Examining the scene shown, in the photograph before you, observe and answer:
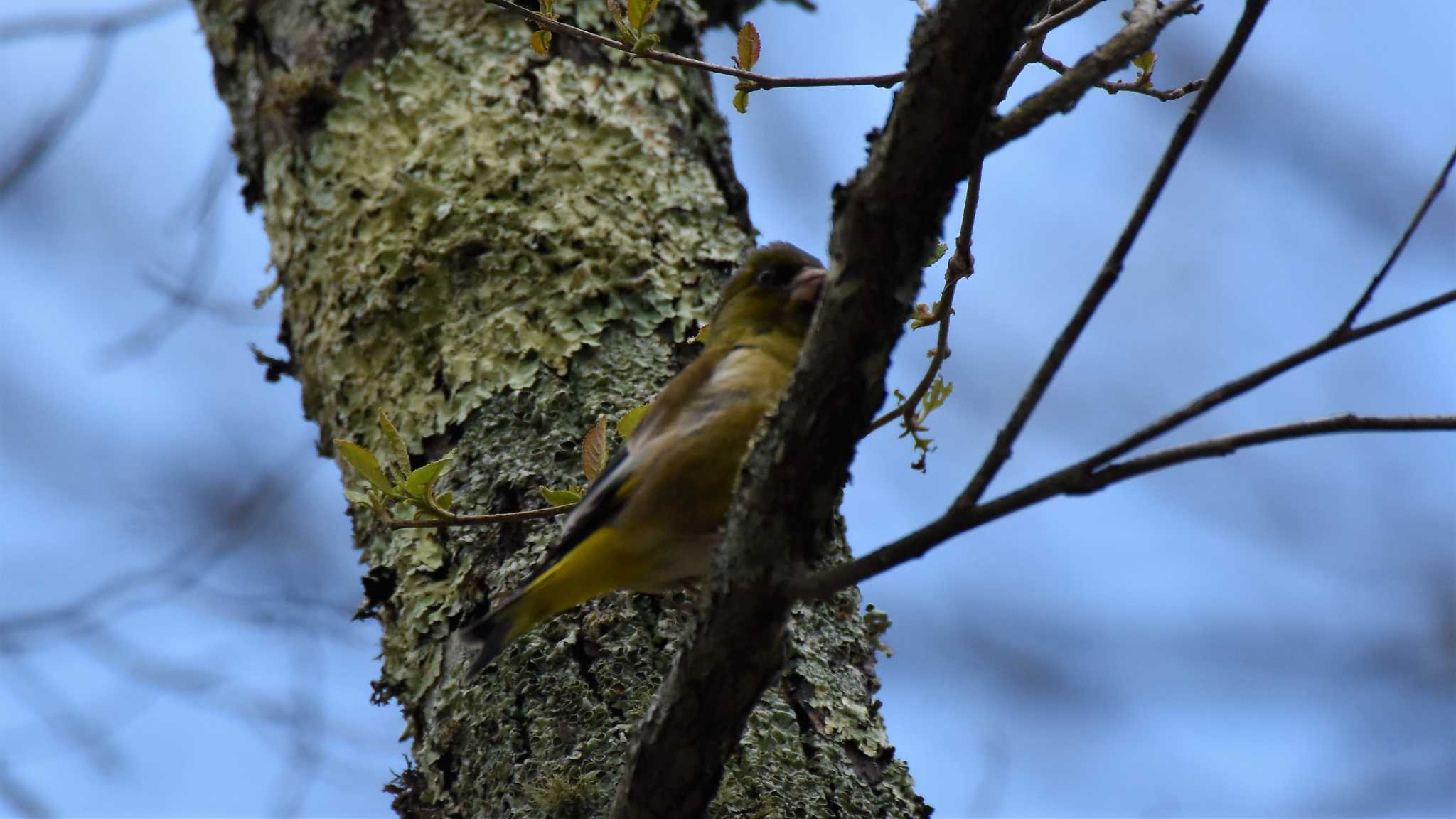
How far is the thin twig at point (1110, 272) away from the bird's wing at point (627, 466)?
102 cm

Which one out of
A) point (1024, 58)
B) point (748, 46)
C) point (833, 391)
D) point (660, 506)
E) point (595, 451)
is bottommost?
point (833, 391)

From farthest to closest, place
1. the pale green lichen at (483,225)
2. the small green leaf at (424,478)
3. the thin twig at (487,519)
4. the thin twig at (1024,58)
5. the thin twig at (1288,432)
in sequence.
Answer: the pale green lichen at (483,225)
the thin twig at (487,519)
the small green leaf at (424,478)
the thin twig at (1024,58)
the thin twig at (1288,432)

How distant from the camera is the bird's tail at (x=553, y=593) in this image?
2.50 metres

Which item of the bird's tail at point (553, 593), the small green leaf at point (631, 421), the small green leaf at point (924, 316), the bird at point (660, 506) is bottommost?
the bird's tail at point (553, 593)

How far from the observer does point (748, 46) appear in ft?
9.48

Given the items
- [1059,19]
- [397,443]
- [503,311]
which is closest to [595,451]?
[397,443]

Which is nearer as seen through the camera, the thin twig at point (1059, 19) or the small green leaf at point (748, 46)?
the thin twig at point (1059, 19)

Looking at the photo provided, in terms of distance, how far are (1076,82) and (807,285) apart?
127 centimetres

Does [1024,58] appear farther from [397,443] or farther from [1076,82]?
[397,443]

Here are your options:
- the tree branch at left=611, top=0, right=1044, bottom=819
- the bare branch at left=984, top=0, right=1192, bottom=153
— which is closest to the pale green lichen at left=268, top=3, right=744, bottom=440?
the tree branch at left=611, top=0, right=1044, bottom=819

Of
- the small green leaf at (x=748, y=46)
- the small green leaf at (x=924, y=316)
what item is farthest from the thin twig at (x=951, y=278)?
the small green leaf at (x=748, y=46)

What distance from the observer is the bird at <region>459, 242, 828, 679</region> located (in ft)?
8.25

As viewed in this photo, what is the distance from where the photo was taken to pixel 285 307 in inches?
161

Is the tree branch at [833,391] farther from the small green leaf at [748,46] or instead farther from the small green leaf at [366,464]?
the small green leaf at [748,46]
